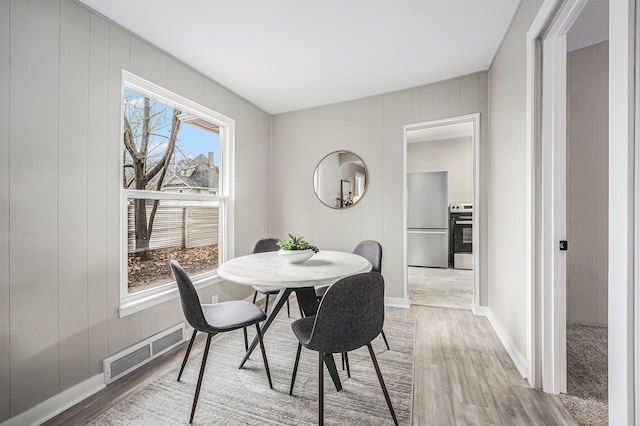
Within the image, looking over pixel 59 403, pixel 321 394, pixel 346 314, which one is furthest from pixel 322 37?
pixel 59 403

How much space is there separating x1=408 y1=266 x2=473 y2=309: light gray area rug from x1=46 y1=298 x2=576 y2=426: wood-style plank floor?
2.89 ft

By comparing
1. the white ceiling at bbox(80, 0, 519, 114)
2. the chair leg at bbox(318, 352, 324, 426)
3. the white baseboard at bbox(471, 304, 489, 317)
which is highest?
the white ceiling at bbox(80, 0, 519, 114)

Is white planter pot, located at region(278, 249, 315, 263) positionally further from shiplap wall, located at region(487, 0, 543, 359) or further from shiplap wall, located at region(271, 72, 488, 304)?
shiplap wall, located at region(271, 72, 488, 304)

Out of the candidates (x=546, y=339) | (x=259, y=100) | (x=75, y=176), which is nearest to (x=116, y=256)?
(x=75, y=176)

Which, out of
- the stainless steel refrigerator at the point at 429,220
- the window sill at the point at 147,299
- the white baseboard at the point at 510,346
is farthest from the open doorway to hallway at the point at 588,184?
the window sill at the point at 147,299

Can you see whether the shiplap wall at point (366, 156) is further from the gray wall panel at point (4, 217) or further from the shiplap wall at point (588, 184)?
the gray wall panel at point (4, 217)

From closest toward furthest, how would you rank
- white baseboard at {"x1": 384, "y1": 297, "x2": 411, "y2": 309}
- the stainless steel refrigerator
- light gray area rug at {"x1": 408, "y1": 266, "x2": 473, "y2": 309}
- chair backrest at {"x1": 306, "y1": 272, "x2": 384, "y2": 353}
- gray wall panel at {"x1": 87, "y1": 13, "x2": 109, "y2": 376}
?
chair backrest at {"x1": 306, "y1": 272, "x2": 384, "y2": 353}
gray wall panel at {"x1": 87, "y1": 13, "x2": 109, "y2": 376}
white baseboard at {"x1": 384, "y1": 297, "x2": 411, "y2": 309}
light gray area rug at {"x1": 408, "y1": 266, "x2": 473, "y2": 309}
the stainless steel refrigerator

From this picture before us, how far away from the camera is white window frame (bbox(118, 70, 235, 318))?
2.10 metres

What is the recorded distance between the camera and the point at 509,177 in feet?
7.38

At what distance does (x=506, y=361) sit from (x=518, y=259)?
0.79 meters

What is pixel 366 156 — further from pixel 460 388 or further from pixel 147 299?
pixel 147 299

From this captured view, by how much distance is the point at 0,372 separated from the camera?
4.71 feet

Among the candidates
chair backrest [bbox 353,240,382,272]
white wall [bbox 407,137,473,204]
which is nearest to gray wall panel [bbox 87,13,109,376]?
chair backrest [bbox 353,240,382,272]

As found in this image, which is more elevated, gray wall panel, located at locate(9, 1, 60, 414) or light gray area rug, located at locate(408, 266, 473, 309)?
gray wall panel, located at locate(9, 1, 60, 414)
